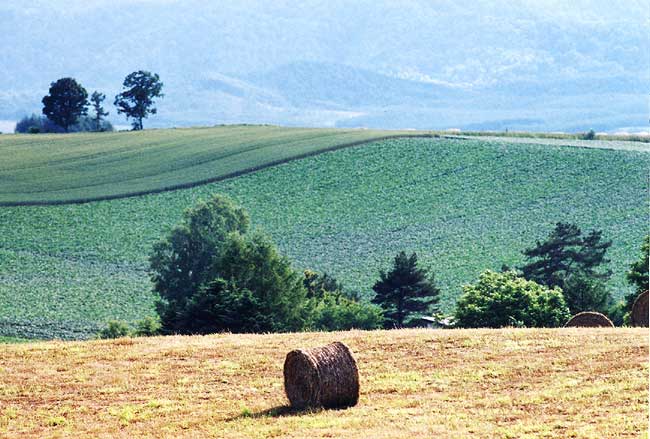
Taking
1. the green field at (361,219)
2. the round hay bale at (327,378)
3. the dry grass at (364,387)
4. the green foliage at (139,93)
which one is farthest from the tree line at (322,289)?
the green foliage at (139,93)

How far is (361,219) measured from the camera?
9331 cm

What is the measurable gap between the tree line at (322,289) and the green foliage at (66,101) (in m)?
74.1

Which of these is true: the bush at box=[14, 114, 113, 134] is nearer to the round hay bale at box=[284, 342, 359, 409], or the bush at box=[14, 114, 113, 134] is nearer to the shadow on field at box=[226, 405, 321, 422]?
the shadow on field at box=[226, 405, 321, 422]

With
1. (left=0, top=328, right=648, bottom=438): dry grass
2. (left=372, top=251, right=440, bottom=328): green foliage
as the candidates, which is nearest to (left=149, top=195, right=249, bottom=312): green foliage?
(left=372, top=251, right=440, bottom=328): green foliage

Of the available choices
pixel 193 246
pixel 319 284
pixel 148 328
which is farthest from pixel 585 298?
pixel 193 246

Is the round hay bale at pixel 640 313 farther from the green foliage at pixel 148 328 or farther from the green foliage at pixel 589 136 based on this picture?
the green foliage at pixel 589 136

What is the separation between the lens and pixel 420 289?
7169 centimetres

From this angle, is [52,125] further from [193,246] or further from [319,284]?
[319,284]

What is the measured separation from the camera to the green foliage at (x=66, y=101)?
15425 cm

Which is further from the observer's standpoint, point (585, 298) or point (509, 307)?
point (585, 298)

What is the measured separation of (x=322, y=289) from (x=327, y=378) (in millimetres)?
54195

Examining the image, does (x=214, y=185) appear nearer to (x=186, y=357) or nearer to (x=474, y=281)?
(x=474, y=281)

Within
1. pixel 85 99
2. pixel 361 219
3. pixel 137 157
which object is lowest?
pixel 361 219

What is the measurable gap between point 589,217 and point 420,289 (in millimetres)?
22889
